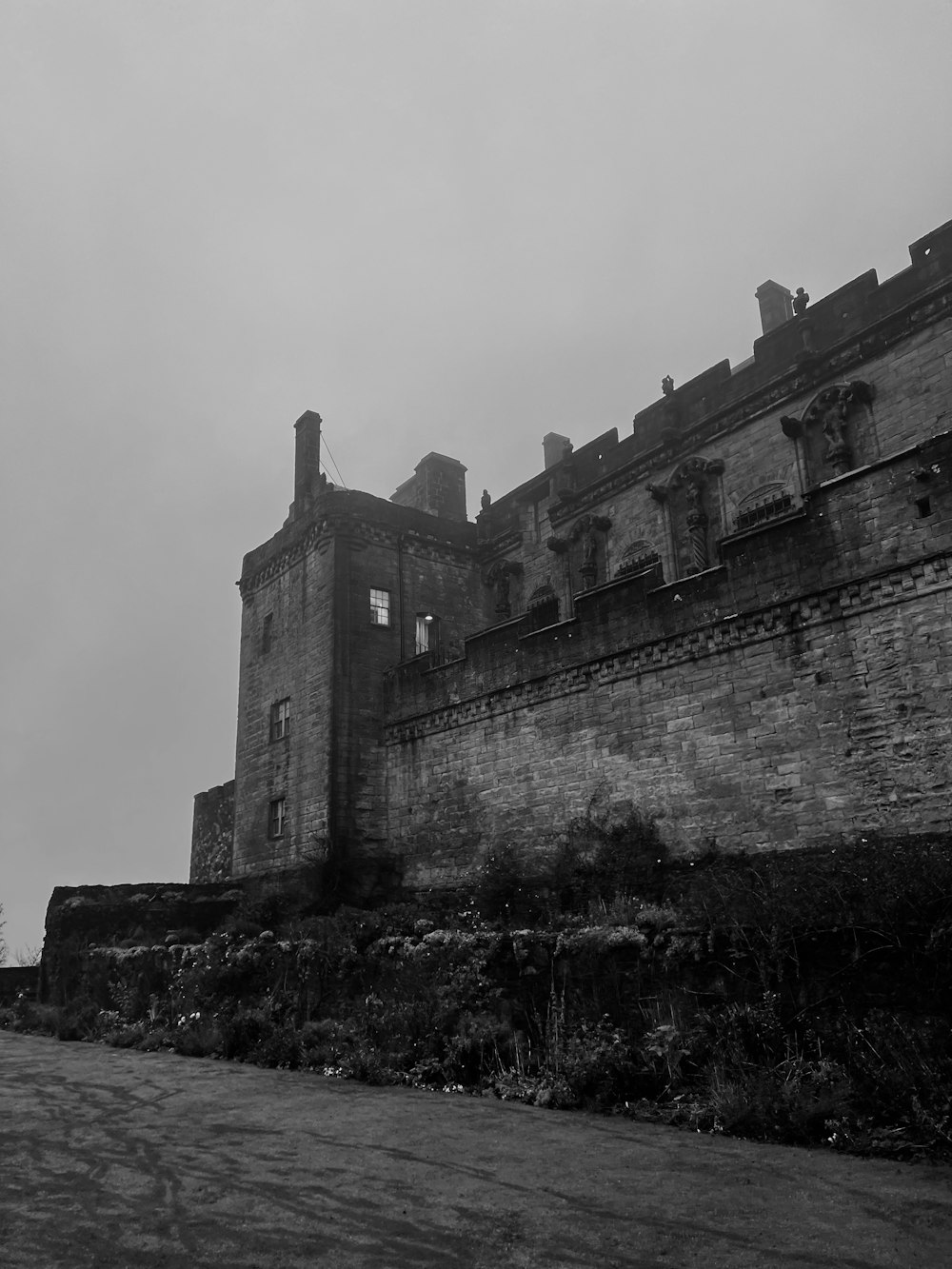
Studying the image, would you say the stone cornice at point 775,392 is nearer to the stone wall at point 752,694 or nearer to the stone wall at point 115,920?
the stone wall at point 752,694

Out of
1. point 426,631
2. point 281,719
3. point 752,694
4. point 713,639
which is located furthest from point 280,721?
point 752,694

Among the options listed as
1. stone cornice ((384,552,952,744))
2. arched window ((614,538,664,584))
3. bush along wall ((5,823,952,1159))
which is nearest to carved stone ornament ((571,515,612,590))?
arched window ((614,538,664,584))

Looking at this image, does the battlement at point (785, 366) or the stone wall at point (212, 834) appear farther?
the stone wall at point (212, 834)

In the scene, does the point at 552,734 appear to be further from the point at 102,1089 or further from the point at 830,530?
the point at 102,1089

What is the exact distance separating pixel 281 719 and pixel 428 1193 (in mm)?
18510

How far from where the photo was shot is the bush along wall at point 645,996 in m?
8.69

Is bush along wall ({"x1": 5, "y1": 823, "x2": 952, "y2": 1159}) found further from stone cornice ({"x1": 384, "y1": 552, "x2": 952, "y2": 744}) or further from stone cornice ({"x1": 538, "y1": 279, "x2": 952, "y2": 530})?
stone cornice ({"x1": 538, "y1": 279, "x2": 952, "y2": 530})

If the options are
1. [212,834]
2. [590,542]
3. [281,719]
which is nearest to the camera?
[281,719]

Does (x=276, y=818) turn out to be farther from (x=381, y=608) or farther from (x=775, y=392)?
(x=775, y=392)

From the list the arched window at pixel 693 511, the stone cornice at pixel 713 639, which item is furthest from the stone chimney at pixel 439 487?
the stone cornice at pixel 713 639

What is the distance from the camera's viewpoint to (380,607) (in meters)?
24.6

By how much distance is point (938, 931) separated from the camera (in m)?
8.82

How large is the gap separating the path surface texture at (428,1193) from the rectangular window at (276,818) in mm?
13193

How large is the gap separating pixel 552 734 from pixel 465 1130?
9.77 m
